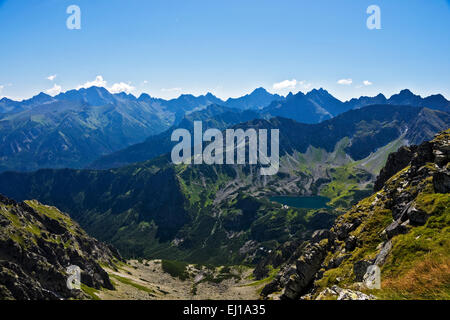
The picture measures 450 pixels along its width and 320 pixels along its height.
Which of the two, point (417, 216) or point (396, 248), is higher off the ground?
point (417, 216)

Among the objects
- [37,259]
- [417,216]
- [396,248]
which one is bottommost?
[37,259]

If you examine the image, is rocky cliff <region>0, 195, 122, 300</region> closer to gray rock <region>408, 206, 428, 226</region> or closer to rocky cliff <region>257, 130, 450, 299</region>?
rocky cliff <region>257, 130, 450, 299</region>

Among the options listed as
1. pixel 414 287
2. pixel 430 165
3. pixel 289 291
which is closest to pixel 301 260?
pixel 289 291

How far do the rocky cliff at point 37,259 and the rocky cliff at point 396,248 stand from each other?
80.9 metres

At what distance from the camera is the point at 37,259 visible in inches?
4756

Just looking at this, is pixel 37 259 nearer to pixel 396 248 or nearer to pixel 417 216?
pixel 396 248

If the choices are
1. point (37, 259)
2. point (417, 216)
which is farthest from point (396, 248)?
point (37, 259)

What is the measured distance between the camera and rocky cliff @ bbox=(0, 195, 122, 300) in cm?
9538

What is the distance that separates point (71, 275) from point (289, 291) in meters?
108

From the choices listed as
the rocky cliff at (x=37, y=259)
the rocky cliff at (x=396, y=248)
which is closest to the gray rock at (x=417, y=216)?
the rocky cliff at (x=396, y=248)

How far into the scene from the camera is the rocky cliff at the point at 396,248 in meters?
29.4

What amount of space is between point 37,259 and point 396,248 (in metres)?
132

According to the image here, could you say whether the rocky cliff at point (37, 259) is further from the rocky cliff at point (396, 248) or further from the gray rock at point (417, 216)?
the gray rock at point (417, 216)
